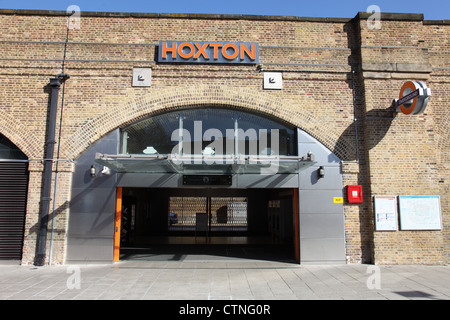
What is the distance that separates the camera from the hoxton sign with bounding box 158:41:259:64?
9.70 metres

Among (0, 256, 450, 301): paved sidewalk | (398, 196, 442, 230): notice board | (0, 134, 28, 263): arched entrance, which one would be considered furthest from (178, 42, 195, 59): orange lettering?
(398, 196, 442, 230): notice board

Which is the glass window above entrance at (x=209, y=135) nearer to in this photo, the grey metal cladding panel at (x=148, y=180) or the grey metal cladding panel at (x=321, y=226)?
the grey metal cladding panel at (x=148, y=180)

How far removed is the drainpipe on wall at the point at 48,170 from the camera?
8688 millimetres

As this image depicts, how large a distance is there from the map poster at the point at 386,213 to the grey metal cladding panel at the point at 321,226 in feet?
3.22

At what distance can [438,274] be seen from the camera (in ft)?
25.6

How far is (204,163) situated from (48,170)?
4.58 m

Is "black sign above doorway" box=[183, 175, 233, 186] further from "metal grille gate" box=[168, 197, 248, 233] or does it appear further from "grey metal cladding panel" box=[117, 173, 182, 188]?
"metal grille gate" box=[168, 197, 248, 233]

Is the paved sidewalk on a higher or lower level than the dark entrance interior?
lower

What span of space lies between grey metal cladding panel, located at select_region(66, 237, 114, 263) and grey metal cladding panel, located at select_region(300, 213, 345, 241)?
18.5 ft

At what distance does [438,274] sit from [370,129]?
4205 millimetres

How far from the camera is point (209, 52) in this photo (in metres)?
9.82

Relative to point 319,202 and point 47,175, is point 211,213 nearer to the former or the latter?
point 319,202

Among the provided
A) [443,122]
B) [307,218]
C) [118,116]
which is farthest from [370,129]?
[118,116]

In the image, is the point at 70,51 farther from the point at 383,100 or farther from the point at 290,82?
the point at 383,100
